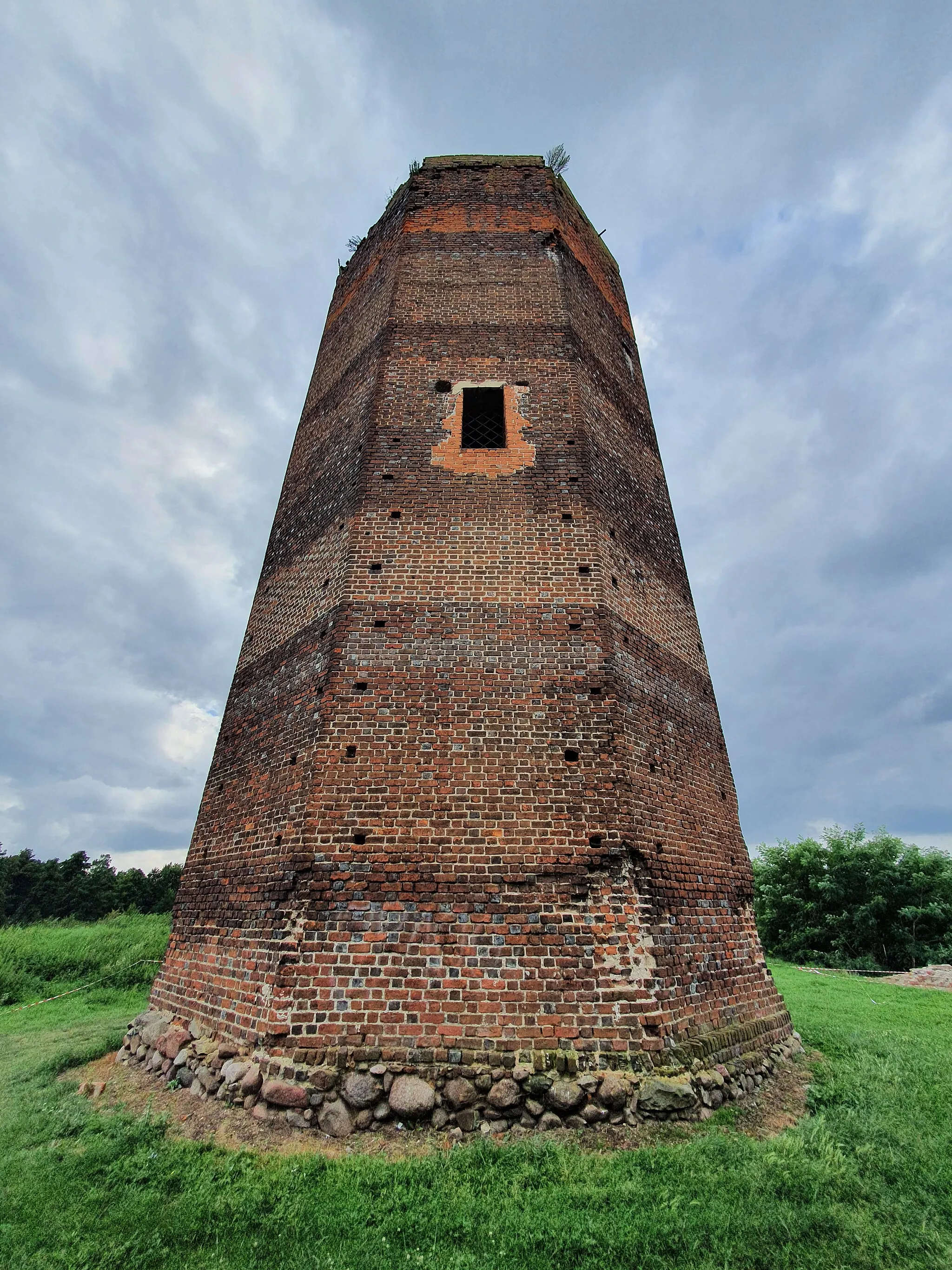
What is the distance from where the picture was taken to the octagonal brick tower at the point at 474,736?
504 centimetres

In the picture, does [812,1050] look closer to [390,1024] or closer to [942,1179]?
[942,1179]

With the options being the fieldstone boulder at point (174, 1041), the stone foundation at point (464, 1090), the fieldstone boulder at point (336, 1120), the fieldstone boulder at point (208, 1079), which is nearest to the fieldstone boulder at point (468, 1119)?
the stone foundation at point (464, 1090)

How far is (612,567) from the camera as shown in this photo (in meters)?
7.20

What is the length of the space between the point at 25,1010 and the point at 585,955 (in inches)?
419

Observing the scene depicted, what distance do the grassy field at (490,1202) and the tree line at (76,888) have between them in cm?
5073

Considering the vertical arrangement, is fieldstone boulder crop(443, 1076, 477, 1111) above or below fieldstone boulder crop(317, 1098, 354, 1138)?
above

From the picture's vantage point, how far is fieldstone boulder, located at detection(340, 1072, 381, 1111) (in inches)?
178

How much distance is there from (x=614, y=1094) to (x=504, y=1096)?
2.63 feet

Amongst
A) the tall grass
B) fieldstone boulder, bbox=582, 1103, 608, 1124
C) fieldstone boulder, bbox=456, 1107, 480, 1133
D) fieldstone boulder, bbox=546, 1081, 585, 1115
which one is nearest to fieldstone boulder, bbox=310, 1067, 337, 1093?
fieldstone boulder, bbox=456, 1107, 480, 1133

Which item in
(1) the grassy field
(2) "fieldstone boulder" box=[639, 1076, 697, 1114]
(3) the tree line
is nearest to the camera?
(1) the grassy field

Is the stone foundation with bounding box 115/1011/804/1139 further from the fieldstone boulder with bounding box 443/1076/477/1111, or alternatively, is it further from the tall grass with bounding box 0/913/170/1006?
the tall grass with bounding box 0/913/170/1006

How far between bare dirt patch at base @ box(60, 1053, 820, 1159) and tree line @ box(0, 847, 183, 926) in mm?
49632

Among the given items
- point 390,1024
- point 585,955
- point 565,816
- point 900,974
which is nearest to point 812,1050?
point 585,955

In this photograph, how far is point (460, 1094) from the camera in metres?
4.53
